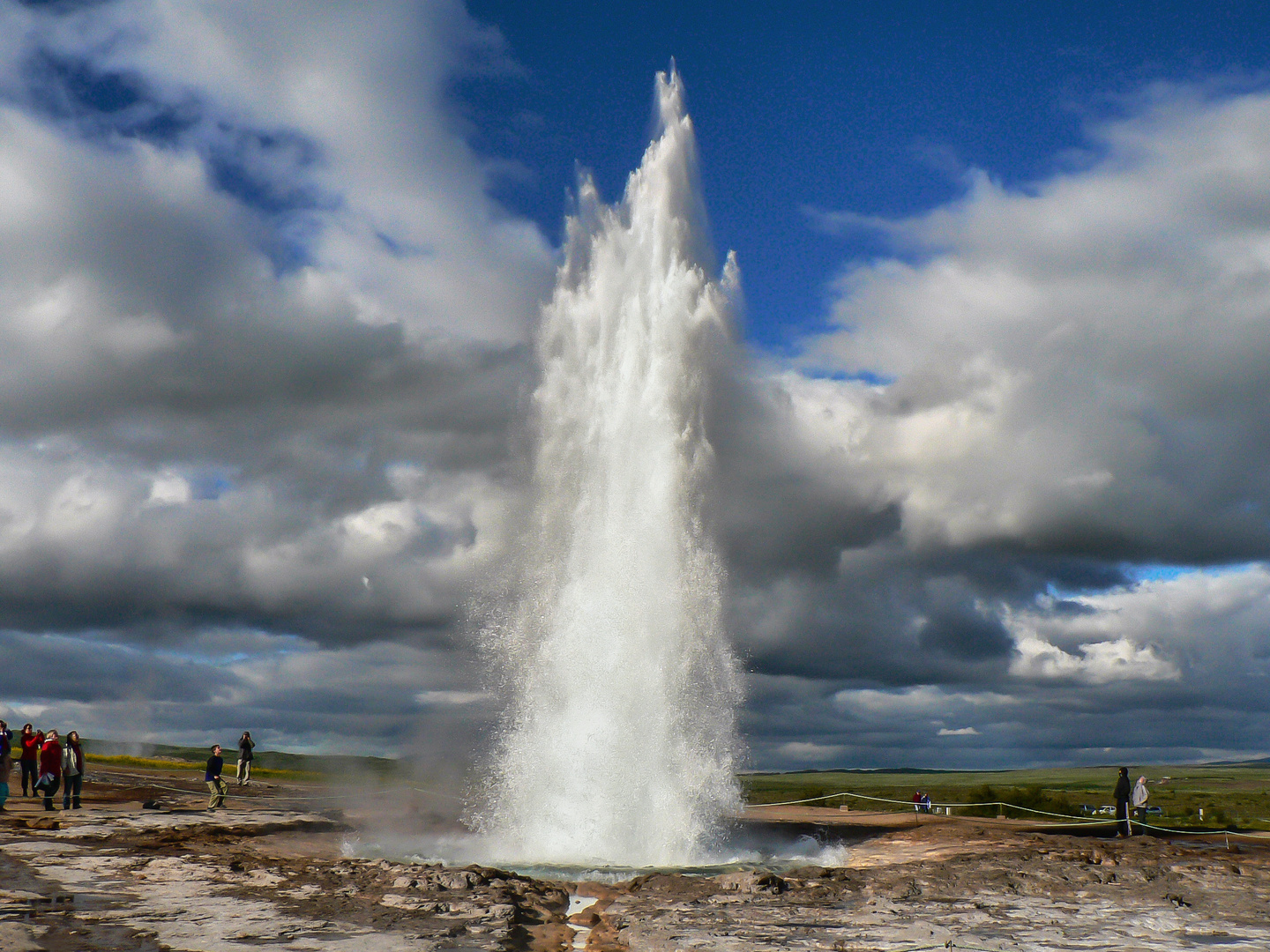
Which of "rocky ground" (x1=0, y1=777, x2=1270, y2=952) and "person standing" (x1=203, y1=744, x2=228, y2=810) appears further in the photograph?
"person standing" (x1=203, y1=744, x2=228, y2=810)

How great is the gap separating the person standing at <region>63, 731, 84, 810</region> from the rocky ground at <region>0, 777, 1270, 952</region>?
3.37 meters

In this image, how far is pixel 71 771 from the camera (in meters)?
23.0

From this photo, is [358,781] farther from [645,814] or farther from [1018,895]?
[1018,895]

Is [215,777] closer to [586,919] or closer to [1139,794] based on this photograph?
[586,919]

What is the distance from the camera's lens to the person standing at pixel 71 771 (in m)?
22.9

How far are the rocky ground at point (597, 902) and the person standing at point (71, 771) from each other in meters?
3.37

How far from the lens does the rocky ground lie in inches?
436

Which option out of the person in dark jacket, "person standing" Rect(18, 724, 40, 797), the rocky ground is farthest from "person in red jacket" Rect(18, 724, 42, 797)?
the person in dark jacket

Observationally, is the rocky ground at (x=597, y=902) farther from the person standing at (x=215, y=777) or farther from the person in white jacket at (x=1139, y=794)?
the person standing at (x=215, y=777)

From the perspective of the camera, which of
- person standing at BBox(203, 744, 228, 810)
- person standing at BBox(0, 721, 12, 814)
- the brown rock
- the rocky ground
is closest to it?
the rocky ground

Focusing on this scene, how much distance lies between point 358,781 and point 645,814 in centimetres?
3560

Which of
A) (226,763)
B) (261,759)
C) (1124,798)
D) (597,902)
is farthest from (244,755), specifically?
(261,759)

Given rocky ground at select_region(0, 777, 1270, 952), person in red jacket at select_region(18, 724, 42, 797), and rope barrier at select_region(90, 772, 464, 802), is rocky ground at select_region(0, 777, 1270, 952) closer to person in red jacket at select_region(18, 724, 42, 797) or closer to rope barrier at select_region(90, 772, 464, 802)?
person in red jacket at select_region(18, 724, 42, 797)

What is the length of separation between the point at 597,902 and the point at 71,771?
15.9 meters
